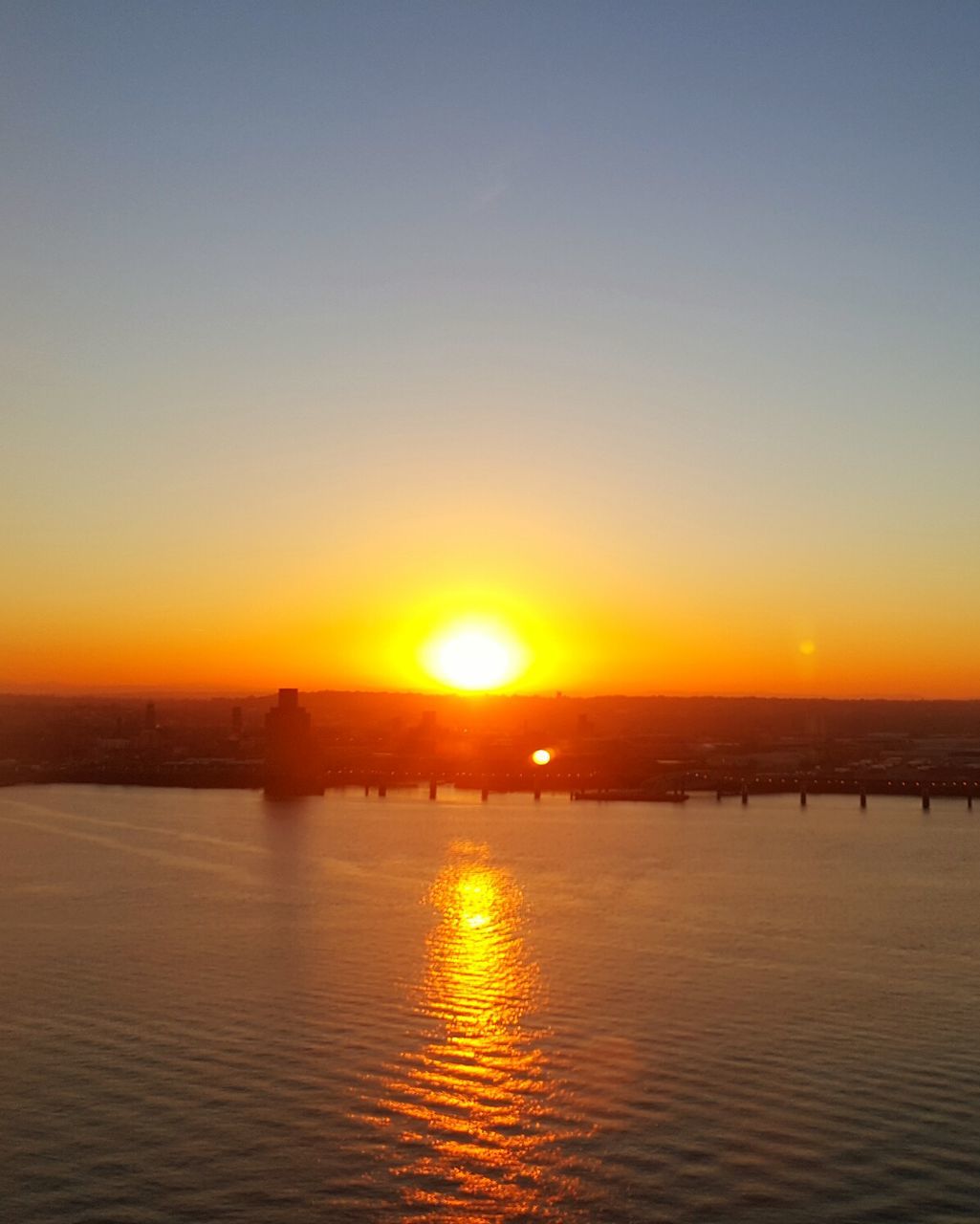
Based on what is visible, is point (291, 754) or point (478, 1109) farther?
point (291, 754)

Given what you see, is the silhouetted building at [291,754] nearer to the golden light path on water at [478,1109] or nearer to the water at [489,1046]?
the water at [489,1046]

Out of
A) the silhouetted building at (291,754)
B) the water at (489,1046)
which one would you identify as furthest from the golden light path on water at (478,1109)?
the silhouetted building at (291,754)

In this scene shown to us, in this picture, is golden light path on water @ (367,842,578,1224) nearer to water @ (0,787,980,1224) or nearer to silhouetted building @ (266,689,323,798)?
water @ (0,787,980,1224)

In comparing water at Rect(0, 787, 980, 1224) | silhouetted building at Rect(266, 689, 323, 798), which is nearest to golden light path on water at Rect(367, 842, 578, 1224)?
water at Rect(0, 787, 980, 1224)

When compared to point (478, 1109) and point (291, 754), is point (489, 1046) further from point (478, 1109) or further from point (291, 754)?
point (291, 754)

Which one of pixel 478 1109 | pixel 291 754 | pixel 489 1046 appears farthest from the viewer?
pixel 291 754

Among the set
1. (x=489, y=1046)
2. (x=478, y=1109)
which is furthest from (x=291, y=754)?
(x=478, y=1109)

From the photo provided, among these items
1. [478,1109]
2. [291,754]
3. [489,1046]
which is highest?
[291,754]
